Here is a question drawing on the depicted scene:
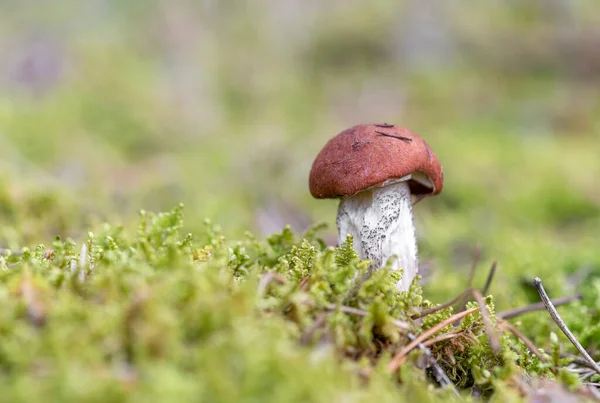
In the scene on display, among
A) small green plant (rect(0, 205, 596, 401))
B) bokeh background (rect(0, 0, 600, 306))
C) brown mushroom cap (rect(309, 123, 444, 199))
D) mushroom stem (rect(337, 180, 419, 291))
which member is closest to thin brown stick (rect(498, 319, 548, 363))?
small green plant (rect(0, 205, 596, 401))

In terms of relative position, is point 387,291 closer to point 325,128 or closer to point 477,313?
point 477,313

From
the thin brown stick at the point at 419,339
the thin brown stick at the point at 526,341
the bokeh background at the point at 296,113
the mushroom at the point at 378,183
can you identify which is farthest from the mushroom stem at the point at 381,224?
the bokeh background at the point at 296,113

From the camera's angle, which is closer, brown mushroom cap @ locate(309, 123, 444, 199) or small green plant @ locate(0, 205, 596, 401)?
small green plant @ locate(0, 205, 596, 401)

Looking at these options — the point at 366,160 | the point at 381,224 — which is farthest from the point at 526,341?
the point at 366,160

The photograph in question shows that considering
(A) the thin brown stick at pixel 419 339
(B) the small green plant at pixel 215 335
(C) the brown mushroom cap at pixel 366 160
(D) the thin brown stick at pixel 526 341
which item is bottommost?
(D) the thin brown stick at pixel 526 341

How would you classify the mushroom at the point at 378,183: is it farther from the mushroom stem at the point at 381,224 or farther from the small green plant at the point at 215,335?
the small green plant at the point at 215,335

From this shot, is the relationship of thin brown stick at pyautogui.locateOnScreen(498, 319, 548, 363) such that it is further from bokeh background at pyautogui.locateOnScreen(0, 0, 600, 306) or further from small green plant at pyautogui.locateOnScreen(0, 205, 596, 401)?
bokeh background at pyautogui.locateOnScreen(0, 0, 600, 306)

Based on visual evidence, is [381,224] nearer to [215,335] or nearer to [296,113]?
[215,335]
